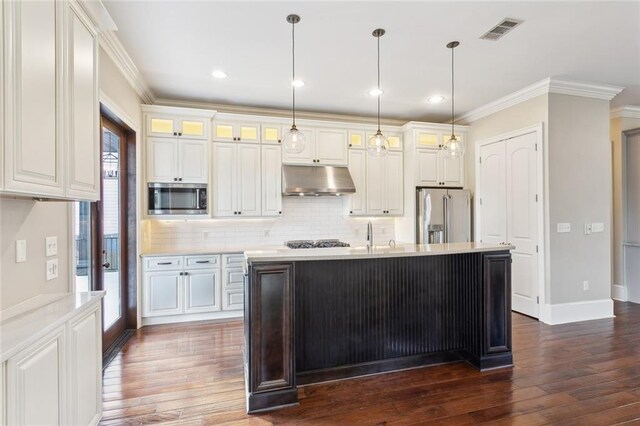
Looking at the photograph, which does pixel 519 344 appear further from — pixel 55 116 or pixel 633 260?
pixel 55 116

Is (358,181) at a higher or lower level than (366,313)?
higher

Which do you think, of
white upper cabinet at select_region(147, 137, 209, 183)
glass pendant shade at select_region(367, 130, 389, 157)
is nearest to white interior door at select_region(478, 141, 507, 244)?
glass pendant shade at select_region(367, 130, 389, 157)

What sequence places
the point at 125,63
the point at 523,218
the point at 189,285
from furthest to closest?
the point at 523,218, the point at 189,285, the point at 125,63

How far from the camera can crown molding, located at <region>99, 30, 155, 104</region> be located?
9.58ft

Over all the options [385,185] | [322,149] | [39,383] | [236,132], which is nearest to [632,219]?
[385,185]

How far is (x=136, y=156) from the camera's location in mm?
3998

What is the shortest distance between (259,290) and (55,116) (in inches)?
61.6

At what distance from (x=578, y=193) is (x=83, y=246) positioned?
5.67 m

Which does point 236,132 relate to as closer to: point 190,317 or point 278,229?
point 278,229

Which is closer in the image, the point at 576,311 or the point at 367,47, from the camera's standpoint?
the point at 367,47

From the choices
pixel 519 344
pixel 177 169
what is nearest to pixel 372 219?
pixel 519 344

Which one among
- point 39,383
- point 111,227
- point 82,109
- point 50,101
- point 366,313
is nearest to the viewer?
point 39,383

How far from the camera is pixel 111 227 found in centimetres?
355

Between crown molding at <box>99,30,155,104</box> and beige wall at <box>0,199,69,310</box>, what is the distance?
5.23ft
